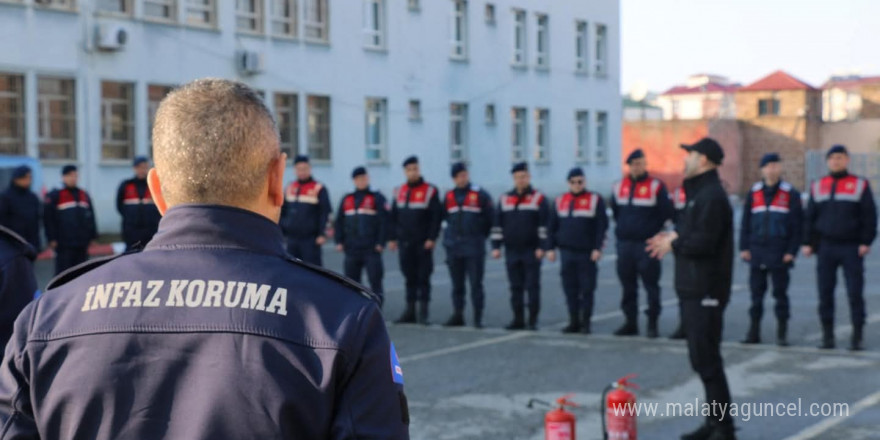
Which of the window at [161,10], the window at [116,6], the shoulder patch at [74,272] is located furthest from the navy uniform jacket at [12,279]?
the window at [161,10]

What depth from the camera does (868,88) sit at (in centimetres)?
8400

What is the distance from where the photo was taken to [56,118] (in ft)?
88.7

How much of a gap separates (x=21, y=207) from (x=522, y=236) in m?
6.75

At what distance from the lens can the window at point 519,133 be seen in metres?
43.5

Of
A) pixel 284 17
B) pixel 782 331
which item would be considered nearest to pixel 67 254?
pixel 782 331

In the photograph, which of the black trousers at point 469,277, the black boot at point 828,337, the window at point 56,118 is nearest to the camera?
the black boot at point 828,337

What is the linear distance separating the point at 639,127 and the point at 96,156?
137 feet

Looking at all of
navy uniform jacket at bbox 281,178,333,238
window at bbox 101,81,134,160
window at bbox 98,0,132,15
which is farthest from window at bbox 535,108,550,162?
navy uniform jacket at bbox 281,178,333,238

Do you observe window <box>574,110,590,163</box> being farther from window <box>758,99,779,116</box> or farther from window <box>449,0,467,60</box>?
window <box>758,99,779,116</box>

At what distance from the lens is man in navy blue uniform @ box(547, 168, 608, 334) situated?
13.7 meters

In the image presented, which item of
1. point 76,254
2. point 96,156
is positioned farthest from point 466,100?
point 76,254

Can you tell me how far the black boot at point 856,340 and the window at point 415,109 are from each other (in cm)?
2664

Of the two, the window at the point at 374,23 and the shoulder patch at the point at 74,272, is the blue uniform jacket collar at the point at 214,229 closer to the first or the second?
the shoulder patch at the point at 74,272

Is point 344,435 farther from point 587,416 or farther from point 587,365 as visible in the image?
point 587,365
